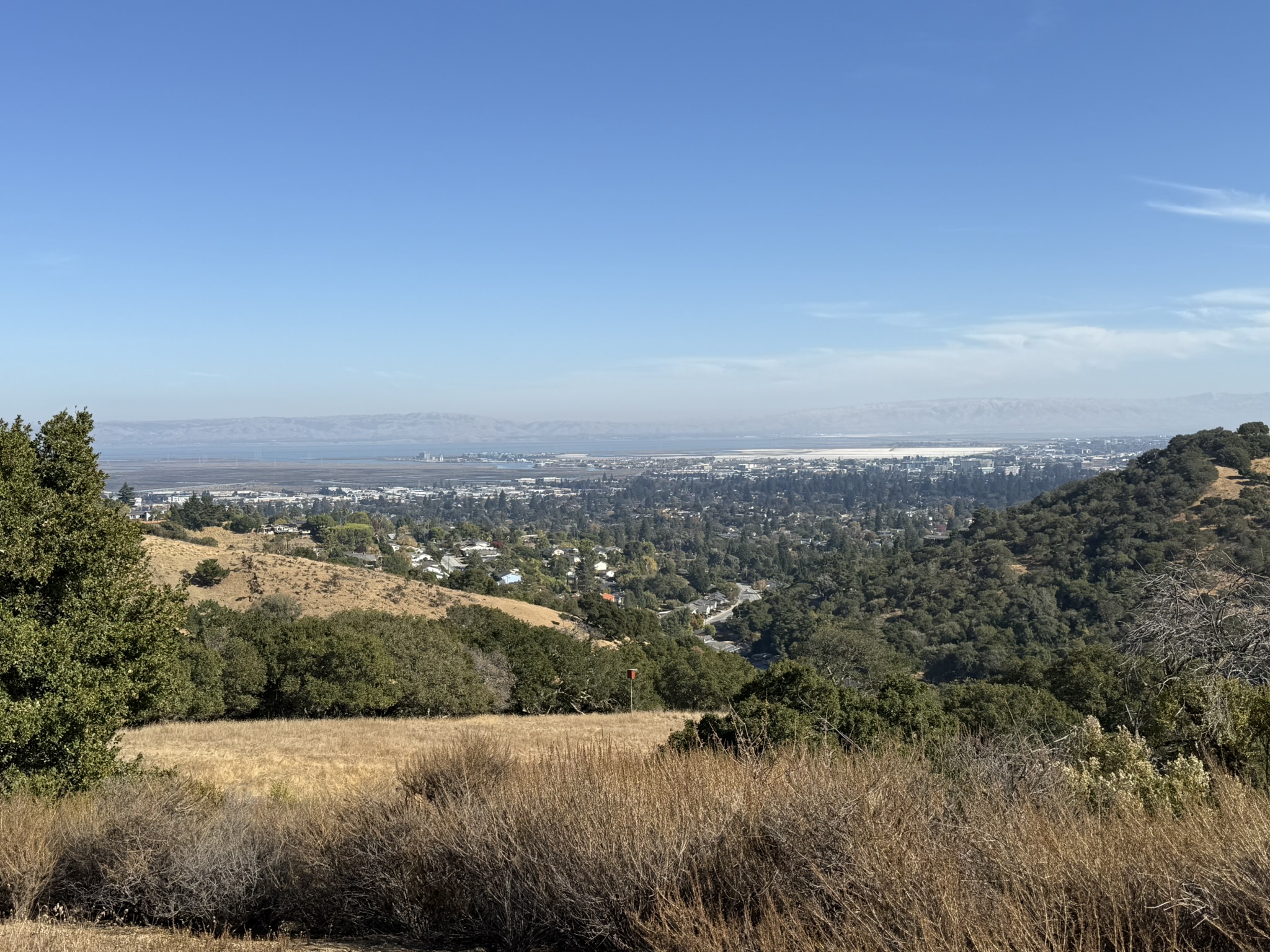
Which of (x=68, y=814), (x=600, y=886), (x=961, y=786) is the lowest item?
(x=68, y=814)

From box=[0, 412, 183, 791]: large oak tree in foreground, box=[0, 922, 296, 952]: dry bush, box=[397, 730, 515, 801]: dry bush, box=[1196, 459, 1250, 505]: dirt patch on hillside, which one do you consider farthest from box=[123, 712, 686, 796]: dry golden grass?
box=[1196, 459, 1250, 505]: dirt patch on hillside

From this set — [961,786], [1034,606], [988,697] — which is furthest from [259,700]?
[1034,606]

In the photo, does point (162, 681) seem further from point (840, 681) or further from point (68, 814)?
point (840, 681)

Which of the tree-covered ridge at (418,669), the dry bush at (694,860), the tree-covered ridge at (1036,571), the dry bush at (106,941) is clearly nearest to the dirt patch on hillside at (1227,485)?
the tree-covered ridge at (1036,571)

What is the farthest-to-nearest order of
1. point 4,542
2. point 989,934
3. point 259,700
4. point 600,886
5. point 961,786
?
1. point 259,700
2. point 4,542
3. point 961,786
4. point 600,886
5. point 989,934

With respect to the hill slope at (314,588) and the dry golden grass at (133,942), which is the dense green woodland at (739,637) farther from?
the hill slope at (314,588)

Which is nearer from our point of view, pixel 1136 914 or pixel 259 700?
pixel 1136 914

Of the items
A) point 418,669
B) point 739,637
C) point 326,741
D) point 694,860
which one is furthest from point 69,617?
point 739,637
